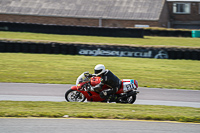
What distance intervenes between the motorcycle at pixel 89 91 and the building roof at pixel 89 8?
3060 cm

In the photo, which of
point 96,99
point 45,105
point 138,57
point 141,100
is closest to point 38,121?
point 45,105

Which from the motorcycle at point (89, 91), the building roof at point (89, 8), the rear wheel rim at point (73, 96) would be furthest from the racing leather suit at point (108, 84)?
the building roof at point (89, 8)

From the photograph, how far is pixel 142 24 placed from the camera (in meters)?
41.1

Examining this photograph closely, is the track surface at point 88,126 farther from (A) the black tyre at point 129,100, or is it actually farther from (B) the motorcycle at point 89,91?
(A) the black tyre at point 129,100

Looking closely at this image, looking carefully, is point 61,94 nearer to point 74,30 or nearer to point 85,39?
point 85,39

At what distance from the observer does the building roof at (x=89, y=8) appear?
41.5 meters

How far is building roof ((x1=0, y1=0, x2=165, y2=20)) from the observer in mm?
41531

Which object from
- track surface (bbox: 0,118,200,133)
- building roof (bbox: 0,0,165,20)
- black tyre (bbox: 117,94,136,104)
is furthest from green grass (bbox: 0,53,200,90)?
building roof (bbox: 0,0,165,20)

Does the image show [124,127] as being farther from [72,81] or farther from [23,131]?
[72,81]

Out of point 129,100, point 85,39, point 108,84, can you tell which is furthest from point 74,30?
point 108,84

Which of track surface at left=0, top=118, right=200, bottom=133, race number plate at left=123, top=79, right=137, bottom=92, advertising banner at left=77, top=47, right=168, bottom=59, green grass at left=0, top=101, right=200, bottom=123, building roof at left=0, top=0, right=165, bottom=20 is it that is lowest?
track surface at left=0, top=118, right=200, bottom=133

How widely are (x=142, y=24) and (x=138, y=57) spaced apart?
18.6 metres

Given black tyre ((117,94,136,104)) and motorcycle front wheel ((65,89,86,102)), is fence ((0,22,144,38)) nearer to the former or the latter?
black tyre ((117,94,136,104))

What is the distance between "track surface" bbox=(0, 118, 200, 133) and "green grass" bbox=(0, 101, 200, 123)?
0.37m
